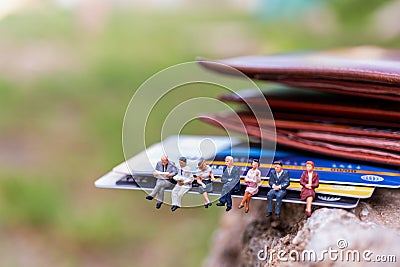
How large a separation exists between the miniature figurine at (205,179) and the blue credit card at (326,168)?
0.8 inches

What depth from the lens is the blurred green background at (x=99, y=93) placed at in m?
1.88

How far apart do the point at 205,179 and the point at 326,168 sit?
0.14 meters

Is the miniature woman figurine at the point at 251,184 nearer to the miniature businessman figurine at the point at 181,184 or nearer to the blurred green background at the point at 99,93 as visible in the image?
the miniature businessman figurine at the point at 181,184

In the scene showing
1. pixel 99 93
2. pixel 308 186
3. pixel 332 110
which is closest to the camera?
pixel 308 186

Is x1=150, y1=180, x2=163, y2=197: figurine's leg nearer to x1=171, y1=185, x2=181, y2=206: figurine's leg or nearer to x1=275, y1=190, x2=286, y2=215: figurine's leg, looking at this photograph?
x1=171, y1=185, x2=181, y2=206: figurine's leg

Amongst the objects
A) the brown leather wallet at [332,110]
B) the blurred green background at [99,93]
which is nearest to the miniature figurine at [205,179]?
the brown leather wallet at [332,110]

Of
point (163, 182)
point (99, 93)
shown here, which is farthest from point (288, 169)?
point (99, 93)

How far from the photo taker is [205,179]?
60 centimetres

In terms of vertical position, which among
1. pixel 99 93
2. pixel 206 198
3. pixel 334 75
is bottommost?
pixel 99 93

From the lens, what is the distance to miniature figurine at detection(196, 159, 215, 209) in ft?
1.93

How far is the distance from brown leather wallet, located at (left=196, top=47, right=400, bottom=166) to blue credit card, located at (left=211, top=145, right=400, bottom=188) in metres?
0.01

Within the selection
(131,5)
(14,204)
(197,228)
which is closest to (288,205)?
(197,228)

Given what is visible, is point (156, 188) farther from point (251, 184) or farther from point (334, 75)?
point (334, 75)

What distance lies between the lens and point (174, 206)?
Result: 1.96 ft
